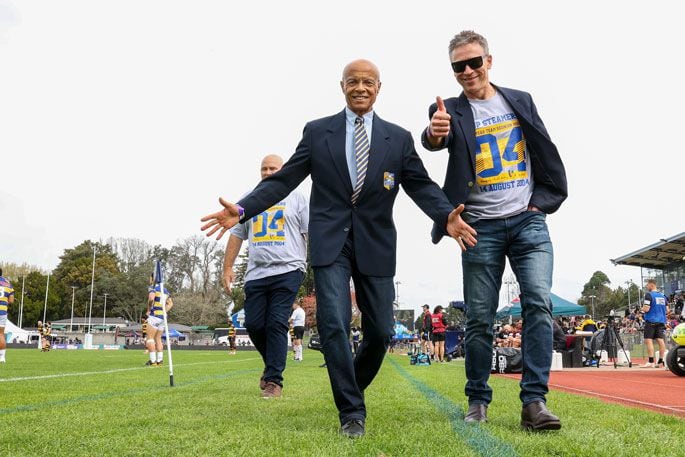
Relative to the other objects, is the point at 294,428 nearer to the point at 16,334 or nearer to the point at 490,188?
the point at 490,188

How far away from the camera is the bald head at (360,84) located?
3.91 meters

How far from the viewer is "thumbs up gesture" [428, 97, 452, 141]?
388 cm

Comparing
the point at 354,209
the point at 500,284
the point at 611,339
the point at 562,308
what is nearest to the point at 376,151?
the point at 354,209

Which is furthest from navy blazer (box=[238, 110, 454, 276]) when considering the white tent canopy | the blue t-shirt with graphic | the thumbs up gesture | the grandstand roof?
the white tent canopy

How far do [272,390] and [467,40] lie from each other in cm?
366

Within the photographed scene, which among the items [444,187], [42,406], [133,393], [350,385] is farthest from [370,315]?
[133,393]

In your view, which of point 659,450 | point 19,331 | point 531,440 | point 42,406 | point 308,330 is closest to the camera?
point 659,450

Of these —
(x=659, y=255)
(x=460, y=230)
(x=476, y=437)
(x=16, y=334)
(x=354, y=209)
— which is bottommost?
(x=16, y=334)

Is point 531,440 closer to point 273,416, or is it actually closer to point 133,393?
point 273,416

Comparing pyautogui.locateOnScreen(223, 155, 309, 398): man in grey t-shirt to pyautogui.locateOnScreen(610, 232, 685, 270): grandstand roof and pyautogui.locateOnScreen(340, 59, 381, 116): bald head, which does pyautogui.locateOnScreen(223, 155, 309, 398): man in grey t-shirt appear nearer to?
pyautogui.locateOnScreen(340, 59, 381, 116): bald head

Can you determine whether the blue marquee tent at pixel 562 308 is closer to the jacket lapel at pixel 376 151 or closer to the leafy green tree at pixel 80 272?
the jacket lapel at pixel 376 151

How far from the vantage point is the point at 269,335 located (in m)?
6.50

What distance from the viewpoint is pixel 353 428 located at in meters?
3.42

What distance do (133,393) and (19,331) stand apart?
213 feet
